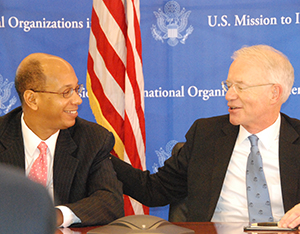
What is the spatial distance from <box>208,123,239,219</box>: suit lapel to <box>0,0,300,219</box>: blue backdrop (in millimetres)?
1759

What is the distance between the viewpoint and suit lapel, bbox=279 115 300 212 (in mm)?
2004

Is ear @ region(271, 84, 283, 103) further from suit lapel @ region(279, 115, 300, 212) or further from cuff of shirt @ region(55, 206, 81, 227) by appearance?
cuff of shirt @ region(55, 206, 81, 227)

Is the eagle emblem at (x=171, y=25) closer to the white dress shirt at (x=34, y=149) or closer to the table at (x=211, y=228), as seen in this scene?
the white dress shirt at (x=34, y=149)

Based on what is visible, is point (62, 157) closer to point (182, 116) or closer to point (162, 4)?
point (182, 116)

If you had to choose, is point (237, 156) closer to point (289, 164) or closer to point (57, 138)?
point (289, 164)

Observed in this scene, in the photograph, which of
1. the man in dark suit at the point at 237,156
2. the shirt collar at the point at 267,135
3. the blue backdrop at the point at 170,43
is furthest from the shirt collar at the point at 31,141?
the blue backdrop at the point at 170,43

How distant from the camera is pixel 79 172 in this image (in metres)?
1.95

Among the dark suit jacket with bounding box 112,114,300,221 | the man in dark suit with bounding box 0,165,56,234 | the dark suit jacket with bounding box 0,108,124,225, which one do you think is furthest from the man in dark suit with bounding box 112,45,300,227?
the man in dark suit with bounding box 0,165,56,234

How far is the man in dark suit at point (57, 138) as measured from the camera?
1.93 m

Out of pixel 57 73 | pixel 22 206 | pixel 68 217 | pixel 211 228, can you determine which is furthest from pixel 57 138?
pixel 22 206

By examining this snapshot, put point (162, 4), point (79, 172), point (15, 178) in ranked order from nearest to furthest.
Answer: point (15, 178) → point (79, 172) → point (162, 4)

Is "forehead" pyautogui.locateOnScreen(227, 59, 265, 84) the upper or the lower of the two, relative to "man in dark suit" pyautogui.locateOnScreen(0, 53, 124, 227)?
upper

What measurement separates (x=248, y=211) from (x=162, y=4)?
2.63 meters

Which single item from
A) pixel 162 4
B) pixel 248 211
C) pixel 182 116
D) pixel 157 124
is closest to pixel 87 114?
pixel 157 124
